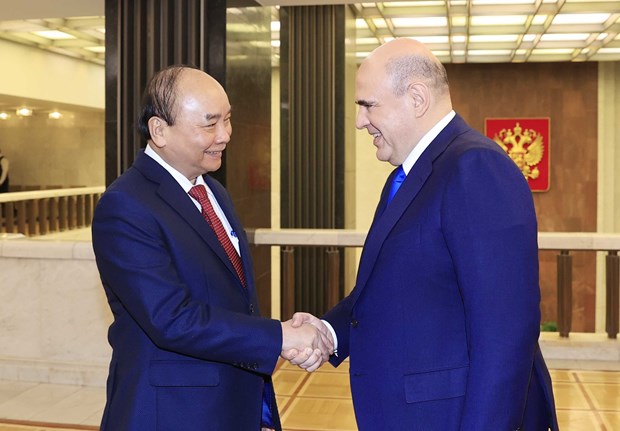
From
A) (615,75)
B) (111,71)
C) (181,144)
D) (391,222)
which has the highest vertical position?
(615,75)

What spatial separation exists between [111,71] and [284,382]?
255 cm

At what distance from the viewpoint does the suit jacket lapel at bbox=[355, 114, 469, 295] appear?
2215 mm

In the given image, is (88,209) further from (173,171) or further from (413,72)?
(413,72)

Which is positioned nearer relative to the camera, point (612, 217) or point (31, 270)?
point (31, 270)

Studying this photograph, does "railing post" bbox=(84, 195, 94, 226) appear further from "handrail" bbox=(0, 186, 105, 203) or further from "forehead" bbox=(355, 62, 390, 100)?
"forehead" bbox=(355, 62, 390, 100)

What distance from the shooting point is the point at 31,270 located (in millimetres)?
6375

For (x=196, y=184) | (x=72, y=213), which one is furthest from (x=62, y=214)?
(x=196, y=184)

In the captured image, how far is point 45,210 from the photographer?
Result: 15.7 meters

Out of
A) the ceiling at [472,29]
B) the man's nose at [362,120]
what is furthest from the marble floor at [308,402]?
the ceiling at [472,29]

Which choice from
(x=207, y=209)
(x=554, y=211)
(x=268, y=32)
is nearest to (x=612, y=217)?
(x=554, y=211)

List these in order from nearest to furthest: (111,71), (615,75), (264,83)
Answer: (111,71)
(264,83)
(615,75)

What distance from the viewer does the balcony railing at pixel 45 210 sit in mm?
14641

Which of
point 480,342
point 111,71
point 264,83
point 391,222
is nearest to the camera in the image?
point 480,342

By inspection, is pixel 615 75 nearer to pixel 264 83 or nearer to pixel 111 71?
pixel 264 83
